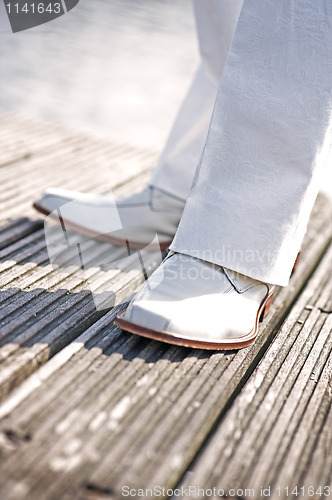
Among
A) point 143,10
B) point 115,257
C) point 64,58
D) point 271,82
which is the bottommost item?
point 143,10

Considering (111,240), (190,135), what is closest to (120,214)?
(111,240)

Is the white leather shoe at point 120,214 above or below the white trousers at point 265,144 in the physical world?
below

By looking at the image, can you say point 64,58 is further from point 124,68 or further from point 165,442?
point 165,442

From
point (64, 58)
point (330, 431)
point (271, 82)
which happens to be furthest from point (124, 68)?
point (330, 431)

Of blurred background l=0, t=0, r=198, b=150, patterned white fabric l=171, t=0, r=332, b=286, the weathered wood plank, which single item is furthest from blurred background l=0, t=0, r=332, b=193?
the weathered wood plank

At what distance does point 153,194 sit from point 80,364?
656 millimetres

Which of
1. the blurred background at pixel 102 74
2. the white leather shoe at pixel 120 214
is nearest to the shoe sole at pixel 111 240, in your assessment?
the white leather shoe at pixel 120 214

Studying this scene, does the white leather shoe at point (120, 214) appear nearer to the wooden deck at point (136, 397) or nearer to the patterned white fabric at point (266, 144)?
the wooden deck at point (136, 397)

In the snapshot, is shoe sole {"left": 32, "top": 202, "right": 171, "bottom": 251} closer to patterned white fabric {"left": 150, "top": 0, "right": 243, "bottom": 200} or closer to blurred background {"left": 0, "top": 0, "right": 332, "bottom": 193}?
patterned white fabric {"left": 150, "top": 0, "right": 243, "bottom": 200}

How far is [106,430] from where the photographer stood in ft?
2.41

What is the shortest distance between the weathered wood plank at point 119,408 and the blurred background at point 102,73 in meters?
1.13

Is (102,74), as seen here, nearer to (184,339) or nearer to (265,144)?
(265,144)

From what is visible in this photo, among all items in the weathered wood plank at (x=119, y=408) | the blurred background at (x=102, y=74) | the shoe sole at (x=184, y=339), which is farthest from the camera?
the blurred background at (x=102, y=74)

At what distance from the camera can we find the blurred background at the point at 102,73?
290cm
